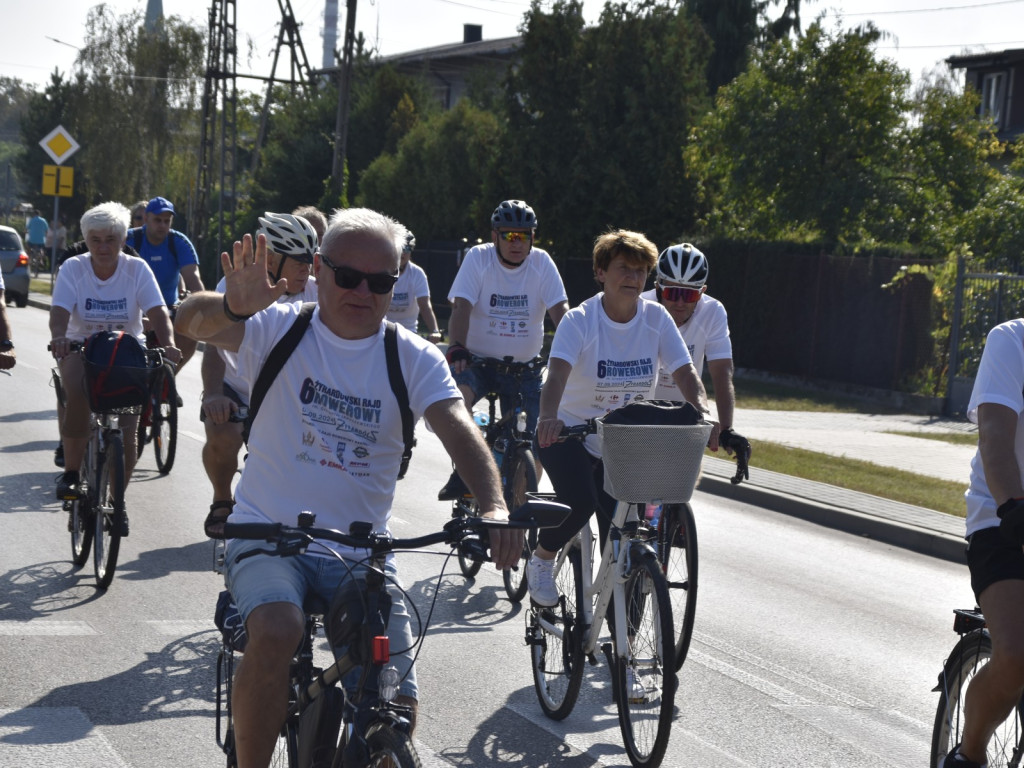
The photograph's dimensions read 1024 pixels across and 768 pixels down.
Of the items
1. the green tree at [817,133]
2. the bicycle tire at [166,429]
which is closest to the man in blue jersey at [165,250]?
the bicycle tire at [166,429]

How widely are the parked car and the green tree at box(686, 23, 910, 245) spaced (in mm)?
15670

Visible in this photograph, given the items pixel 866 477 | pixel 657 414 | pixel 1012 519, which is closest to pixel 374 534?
pixel 1012 519

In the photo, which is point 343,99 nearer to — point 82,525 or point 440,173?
point 440,173

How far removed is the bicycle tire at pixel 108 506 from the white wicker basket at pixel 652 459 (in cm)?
341

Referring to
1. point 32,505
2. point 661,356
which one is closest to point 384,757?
point 661,356

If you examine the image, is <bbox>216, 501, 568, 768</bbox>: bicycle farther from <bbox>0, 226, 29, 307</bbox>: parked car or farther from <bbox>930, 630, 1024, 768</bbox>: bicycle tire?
<bbox>0, 226, 29, 307</bbox>: parked car

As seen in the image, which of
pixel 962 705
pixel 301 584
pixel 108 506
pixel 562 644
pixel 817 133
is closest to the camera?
pixel 301 584

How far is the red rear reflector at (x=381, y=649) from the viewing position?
10.6 ft

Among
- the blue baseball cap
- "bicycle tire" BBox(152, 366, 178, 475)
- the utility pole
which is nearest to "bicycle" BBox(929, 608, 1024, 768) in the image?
"bicycle tire" BBox(152, 366, 178, 475)

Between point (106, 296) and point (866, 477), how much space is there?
24.9 feet

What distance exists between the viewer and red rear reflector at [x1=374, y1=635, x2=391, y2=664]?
3242mm

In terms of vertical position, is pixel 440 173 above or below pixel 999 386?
above

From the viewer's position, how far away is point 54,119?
6556 cm

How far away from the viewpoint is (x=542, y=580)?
596 centimetres
